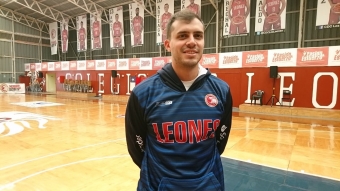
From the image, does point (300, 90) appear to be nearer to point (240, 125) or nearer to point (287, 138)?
point (240, 125)

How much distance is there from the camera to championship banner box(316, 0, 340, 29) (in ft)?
36.9

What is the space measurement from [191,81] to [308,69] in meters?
10.8

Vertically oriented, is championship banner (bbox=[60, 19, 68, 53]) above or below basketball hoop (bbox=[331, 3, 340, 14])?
above

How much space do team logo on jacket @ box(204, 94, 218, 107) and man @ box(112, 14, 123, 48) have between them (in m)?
20.0

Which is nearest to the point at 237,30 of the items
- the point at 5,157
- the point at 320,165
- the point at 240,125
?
the point at 240,125

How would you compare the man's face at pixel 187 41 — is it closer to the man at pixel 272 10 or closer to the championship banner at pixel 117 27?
the man at pixel 272 10

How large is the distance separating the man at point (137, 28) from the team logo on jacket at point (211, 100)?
17.9m

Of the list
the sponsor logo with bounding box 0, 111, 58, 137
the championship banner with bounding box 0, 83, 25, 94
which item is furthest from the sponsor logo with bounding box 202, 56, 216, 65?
the championship banner with bounding box 0, 83, 25, 94

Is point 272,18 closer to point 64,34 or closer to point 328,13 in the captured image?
point 328,13

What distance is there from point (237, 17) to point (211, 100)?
14325mm

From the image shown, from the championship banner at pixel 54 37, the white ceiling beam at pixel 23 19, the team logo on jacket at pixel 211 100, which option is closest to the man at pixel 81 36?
the championship banner at pixel 54 37

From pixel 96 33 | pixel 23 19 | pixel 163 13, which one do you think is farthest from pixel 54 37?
pixel 163 13

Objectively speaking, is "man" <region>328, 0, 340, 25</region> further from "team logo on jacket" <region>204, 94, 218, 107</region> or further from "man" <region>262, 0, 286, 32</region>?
"team logo on jacket" <region>204, 94, 218, 107</region>

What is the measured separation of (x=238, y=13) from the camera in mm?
14109
